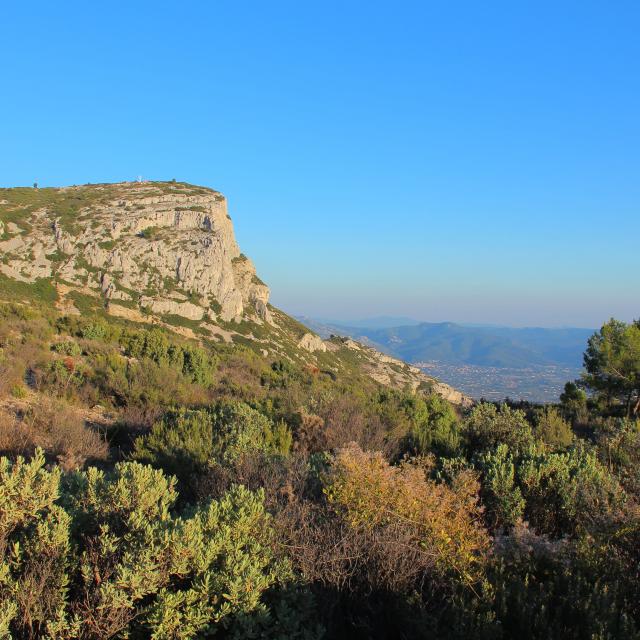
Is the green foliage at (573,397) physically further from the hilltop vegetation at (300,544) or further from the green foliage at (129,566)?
the green foliage at (129,566)

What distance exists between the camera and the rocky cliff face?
51844 mm

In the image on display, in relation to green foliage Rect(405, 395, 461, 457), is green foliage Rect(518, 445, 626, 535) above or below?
above

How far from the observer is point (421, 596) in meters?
3.35

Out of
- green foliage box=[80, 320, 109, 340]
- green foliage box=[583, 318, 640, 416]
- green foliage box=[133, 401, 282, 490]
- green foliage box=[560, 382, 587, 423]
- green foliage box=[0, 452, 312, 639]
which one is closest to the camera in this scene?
green foliage box=[0, 452, 312, 639]

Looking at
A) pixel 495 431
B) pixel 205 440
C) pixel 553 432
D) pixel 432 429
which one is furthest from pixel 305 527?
pixel 553 432

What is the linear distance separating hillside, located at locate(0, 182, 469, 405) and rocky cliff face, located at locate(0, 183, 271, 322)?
14 centimetres

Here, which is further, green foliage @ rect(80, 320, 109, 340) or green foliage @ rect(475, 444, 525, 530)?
green foliage @ rect(80, 320, 109, 340)

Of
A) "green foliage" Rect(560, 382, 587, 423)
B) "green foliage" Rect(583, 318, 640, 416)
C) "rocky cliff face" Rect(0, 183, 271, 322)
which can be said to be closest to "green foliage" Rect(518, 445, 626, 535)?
"green foliage" Rect(560, 382, 587, 423)

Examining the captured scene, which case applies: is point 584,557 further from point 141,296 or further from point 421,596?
point 141,296

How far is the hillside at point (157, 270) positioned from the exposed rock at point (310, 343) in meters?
0.19

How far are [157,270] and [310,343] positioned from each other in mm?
22811

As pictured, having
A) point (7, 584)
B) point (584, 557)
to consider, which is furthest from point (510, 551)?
point (7, 584)

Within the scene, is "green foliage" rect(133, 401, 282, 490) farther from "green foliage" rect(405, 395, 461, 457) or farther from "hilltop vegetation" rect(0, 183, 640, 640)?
"green foliage" rect(405, 395, 461, 457)

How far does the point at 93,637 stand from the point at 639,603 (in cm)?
352
